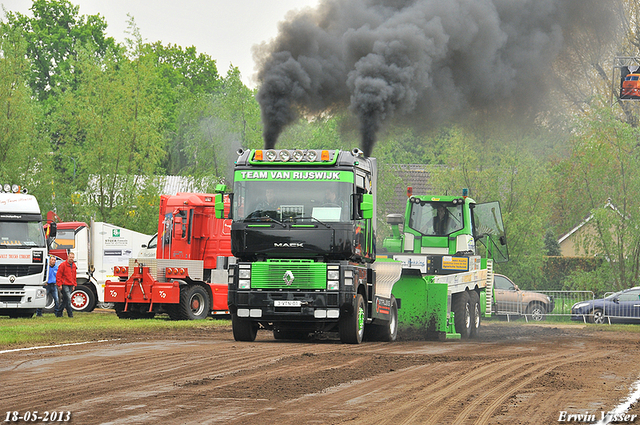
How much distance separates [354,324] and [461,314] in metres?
5.18

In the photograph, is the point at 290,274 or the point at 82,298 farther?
the point at 82,298

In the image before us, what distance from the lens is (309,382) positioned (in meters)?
11.0

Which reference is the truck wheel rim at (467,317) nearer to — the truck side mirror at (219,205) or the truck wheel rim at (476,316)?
the truck wheel rim at (476,316)

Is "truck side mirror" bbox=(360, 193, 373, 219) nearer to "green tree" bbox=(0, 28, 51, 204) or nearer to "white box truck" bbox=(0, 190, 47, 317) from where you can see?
→ "white box truck" bbox=(0, 190, 47, 317)

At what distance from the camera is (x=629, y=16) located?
35.0 m

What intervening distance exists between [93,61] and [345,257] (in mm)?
22463

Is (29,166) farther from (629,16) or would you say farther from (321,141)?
(629,16)

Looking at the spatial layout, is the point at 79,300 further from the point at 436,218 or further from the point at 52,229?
the point at 436,218

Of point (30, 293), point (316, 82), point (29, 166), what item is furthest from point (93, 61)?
point (316, 82)

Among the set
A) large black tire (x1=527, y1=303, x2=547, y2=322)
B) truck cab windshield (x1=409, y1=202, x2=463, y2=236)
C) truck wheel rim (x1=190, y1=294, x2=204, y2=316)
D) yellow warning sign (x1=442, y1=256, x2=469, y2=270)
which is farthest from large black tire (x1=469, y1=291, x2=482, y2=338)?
large black tire (x1=527, y1=303, x2=547, y2=322)

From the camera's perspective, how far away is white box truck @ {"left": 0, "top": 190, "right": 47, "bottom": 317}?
24609 millimetres

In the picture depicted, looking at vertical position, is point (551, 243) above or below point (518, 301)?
above

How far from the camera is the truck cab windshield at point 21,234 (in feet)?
81.1

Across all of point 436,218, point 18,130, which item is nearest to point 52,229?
point 18,130
